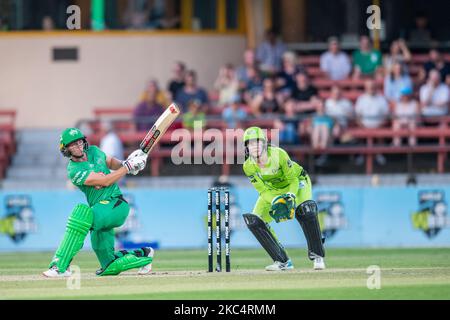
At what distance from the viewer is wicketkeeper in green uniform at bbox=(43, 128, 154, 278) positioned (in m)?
14.6

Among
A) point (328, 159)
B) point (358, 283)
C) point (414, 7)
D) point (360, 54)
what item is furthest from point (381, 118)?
point (358, 283)

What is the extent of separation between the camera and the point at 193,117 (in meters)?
23.9

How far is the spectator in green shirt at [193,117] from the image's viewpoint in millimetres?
23578

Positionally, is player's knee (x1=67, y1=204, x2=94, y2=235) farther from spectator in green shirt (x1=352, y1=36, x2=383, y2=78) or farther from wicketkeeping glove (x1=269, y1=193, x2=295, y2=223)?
spectator in green shirt (x1=352, y1=36, x2=383, y2=78)

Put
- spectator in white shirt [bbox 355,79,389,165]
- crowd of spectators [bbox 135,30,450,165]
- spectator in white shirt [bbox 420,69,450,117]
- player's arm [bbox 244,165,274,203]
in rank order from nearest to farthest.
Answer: player's arm [bbox 244,165,274,203]
crowd of spectators [bbox 135,30,450,165]
spectator in white shirt [bbox 355,79,389,165]
spectator in white shirt [bbox 420,69,450,117]

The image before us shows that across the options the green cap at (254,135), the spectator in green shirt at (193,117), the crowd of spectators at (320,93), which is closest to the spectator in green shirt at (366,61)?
the crowd of spectators at (320,93)

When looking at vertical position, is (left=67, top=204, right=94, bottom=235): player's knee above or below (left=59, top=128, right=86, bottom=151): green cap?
below

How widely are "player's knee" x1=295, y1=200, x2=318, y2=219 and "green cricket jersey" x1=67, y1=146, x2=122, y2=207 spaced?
7.12 feet

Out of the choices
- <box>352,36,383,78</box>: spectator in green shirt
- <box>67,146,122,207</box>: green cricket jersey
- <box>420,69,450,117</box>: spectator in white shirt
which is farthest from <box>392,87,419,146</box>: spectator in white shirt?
<box>67,146,122,207</box>: green cricket jersey

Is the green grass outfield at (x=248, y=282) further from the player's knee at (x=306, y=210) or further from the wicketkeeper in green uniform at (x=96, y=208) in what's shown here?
the player's knee at (x=306, y=210)

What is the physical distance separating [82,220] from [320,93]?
12.0 metres

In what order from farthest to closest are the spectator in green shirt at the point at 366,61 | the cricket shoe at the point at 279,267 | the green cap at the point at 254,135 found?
the spectator in green shirt at the point at 366,61, the cricket shoe at the point at 279,267, the green cap at the point at 254,135
